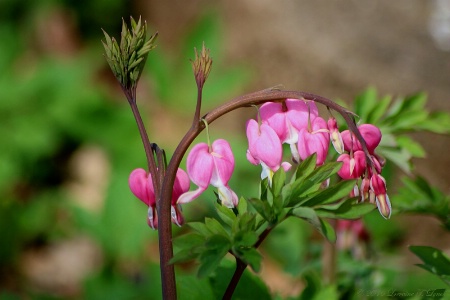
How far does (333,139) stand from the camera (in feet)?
4.63

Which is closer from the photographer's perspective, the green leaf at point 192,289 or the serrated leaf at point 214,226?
the serrated leaf at point 214,226

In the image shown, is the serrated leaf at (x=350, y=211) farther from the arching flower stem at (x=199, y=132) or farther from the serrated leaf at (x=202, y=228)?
the serrated leaf at (x=202, y=228)

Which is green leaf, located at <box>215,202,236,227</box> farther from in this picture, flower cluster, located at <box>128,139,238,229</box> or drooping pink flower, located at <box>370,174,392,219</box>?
drooping pink flower, located at <box>370,174,392,219</box>

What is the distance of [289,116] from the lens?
4.75 ft

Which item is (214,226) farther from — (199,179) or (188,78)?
(188,78)

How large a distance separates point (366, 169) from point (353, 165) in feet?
0.10

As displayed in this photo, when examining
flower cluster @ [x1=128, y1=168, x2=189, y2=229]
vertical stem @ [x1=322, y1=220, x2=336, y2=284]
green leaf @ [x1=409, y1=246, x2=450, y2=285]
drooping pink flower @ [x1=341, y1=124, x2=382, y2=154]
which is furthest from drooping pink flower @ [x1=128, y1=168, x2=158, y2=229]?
vertical stem @ [x1=322, y1=220, x2=336, y2=284]

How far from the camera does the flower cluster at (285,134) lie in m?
1.41

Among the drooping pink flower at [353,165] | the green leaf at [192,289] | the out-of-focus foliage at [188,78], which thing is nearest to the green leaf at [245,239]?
the drooping pink flower at [353,165]

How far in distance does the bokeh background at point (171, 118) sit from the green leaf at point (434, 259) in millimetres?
929

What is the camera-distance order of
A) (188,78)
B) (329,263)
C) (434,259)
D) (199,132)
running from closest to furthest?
(199,132) → (434,259) → (329,263) → (188,78)

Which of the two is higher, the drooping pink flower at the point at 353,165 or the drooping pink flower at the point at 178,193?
the drooping pink flower at the point at 178,193

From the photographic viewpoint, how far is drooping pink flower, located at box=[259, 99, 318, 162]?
4.74 feet

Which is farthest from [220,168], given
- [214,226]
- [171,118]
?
[171,118]
